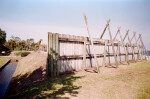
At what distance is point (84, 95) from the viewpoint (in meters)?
3.48

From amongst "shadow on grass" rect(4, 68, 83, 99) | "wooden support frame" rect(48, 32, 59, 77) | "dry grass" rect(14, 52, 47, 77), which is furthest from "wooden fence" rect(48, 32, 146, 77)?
"dry grass" rect(14, 52, 47, 77)

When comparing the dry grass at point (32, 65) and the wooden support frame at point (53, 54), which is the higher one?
the wooden support frame at point (53, 54)

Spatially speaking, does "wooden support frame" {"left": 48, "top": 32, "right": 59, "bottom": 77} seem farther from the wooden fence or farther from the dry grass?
the dry grass

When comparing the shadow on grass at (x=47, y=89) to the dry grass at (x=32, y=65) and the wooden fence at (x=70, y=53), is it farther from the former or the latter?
the dry grass at (x=32, y=65)

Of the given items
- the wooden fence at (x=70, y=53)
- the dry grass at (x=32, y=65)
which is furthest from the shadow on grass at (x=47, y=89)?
the dry grass at (x=32, y=65)

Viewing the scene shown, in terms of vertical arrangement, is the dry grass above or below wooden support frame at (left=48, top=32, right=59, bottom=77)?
below

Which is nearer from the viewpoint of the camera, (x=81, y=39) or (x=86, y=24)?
(x=86, y=24)

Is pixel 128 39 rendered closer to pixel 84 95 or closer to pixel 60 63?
pixel 60 63

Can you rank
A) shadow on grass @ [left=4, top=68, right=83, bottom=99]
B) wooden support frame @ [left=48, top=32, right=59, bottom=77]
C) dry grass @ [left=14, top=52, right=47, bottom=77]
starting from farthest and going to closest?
dry grass @ [left=14, top=52, right=47, bottom=77]
wooden support frame @ [left=48, top=32, right=59, bottom=77]
shadow on grass @ [left=4, top=68, right=83, bottom=99]

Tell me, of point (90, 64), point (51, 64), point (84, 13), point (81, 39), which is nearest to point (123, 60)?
point (90, 64)

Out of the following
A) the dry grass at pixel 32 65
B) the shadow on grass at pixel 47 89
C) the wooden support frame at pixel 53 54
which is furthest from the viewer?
the dry grass at pixel 32 65

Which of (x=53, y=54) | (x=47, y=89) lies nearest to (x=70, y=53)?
(x=53, y=54)

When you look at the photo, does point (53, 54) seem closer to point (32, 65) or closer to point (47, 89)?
point (47, 89)

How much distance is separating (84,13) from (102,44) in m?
4.40
